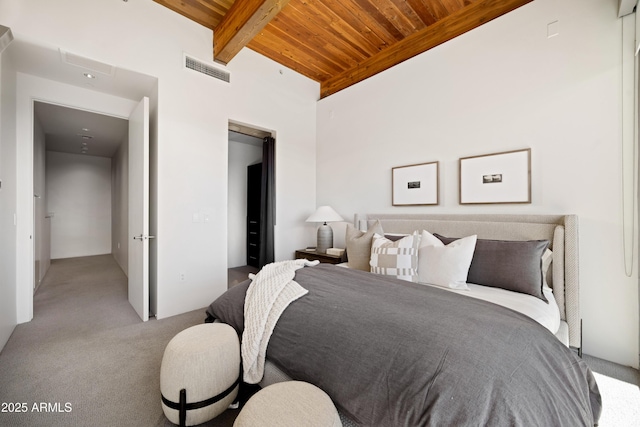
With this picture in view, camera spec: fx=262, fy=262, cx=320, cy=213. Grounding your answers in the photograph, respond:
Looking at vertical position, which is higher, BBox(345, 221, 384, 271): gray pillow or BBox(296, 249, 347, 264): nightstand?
BBox(345, 221, 384, 271): gray pillow

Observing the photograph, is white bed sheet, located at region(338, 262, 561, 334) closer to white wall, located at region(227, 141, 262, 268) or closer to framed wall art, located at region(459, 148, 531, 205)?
framed wall art, located at region(459, 148, 531, 205)

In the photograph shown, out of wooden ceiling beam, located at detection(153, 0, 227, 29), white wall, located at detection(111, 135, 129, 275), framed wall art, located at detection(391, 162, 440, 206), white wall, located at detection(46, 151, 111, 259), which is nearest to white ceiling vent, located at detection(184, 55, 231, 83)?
wooden ceiling beam, located at detection(153, 0, 227, 29)

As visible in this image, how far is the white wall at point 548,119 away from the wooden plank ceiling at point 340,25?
8.0 inches

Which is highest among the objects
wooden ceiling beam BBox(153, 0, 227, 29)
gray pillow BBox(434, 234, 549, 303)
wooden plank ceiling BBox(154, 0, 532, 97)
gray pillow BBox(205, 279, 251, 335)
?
wooden ceiling beam BBox(153, 0, 227, 29)

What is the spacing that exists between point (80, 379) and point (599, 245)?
12.7ft

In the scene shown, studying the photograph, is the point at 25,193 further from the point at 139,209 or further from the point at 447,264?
the point at 447,264

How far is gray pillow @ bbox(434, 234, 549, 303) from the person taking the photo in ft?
6.02

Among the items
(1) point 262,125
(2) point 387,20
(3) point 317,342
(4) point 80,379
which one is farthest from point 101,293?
(2) point 387,20

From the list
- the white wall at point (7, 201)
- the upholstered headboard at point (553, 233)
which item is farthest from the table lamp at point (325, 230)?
the white wall at point (7, 201)

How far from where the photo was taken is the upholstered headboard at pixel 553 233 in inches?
75.8

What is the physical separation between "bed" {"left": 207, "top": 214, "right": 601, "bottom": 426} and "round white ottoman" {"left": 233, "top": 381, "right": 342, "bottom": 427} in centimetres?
11

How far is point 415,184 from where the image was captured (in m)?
3.06

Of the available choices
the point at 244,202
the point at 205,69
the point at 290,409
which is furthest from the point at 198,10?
the point at 290,409

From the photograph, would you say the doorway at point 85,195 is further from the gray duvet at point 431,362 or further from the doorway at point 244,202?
the gray duvet at point 431,362
